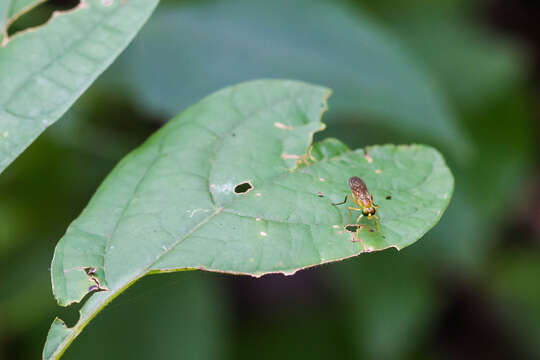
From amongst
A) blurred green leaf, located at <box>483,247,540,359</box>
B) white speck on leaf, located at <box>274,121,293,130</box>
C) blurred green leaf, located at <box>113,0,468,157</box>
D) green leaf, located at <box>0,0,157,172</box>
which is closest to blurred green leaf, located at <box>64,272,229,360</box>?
blurred green leaf, located at <box>113,0,468,157</box>

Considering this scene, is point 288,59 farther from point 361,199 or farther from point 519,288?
point 519,288

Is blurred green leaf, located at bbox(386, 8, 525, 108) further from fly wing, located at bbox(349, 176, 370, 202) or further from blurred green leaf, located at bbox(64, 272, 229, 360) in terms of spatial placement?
fly wing, located at bbox(349, 176, 370, 202)

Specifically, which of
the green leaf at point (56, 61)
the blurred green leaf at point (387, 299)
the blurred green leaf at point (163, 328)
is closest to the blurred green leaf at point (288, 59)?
the blurred green leaf at point (387, 299)

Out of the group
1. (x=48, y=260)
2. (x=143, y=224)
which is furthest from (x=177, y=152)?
(x=48, y=260)

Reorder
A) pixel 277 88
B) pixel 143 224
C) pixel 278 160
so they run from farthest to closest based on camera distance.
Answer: pixel 277 88, pixel 278 160, pixel 143 224

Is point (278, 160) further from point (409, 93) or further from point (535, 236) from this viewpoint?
point (535, 236)

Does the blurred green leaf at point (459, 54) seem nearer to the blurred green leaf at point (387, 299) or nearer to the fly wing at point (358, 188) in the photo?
the blurred green leaf at point (387, 299)
